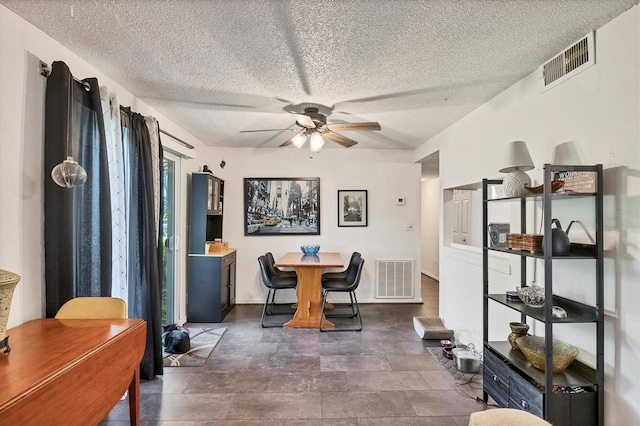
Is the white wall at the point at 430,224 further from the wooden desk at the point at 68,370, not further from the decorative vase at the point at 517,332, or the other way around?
the wooden desk at the point at 68,370

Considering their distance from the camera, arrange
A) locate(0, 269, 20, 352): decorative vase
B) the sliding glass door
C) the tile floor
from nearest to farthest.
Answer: locate(0, 269, 20, 352): decorative vase
the tile floor
the sliding glass door

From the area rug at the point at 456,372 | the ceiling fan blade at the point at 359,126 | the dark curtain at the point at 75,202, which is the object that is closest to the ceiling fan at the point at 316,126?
the ceiling fan blade at the point at 359,126

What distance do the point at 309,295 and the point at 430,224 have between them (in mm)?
4217

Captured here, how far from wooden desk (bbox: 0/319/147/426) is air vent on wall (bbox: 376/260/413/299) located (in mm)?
3617

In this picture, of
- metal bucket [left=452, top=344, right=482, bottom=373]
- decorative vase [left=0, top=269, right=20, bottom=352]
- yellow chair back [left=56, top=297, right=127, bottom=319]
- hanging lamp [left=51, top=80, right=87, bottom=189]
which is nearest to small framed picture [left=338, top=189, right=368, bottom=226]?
metal bucket [left=452, top=344, right=482, bottom=373]

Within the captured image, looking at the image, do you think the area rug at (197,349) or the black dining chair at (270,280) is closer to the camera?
the area rug at (197,349)

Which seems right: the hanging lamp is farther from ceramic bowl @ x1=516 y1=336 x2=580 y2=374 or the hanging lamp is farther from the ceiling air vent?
the ceiling air vent

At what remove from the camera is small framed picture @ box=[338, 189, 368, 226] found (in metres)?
4.92

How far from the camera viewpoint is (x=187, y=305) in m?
4.05

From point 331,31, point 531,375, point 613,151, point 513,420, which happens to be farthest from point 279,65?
point 531,375

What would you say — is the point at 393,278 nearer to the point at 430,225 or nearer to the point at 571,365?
the point at 430,225

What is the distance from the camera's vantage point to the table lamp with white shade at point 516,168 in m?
2.03

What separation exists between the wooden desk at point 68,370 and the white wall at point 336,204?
10.1 ft

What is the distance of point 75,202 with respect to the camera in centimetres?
198
